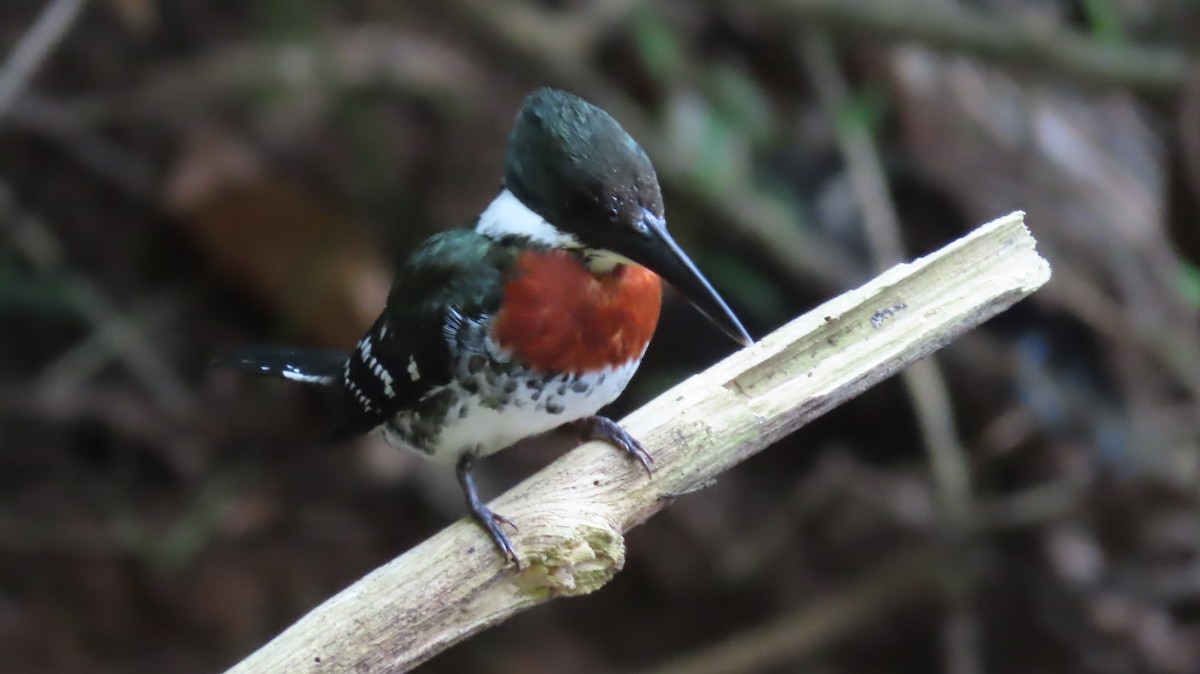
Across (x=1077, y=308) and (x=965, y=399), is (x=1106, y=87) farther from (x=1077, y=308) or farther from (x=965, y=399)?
(x=965, y=399)

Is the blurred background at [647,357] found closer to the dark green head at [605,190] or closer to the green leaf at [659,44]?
the green leaf at [659,44]

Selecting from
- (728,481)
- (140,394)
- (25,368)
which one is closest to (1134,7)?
(728,481)

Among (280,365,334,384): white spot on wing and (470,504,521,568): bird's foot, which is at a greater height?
(280,365,334,384): white spot on wing

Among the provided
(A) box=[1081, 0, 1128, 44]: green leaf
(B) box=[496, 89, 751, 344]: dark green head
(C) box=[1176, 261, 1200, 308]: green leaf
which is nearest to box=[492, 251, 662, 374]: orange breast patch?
(B) box=[496, 89, 751, 344]: dark green head

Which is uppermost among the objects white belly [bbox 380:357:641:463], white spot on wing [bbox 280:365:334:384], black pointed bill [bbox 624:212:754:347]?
white spot on wing [bbox 280:365:334:384]

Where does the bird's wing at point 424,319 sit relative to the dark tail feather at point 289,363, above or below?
below

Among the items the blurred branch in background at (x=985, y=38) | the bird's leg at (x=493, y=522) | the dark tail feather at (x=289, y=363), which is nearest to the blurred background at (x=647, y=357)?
the blurred branch in background at (x=985, y=38)

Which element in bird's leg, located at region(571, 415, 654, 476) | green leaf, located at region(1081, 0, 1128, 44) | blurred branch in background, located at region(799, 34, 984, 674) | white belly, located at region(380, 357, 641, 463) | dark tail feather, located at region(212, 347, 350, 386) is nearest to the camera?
bird's leg, located at region(571, 415, 654, 476)

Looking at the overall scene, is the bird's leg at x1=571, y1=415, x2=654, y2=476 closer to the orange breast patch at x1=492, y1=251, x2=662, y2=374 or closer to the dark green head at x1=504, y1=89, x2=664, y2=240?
the orange breast patch at x1=492, y1=251, x2=662, y2=374
